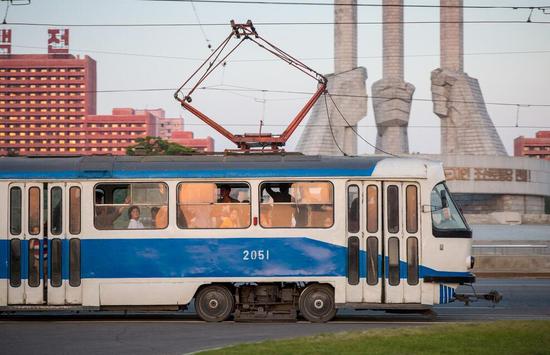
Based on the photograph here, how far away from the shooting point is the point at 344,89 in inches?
3782

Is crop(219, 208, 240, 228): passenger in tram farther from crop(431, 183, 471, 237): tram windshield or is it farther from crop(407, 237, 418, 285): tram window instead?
crop(431, 183, 471, 237): tram windshield

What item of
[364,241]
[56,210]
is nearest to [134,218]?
[56,210]

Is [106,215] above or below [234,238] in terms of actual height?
above

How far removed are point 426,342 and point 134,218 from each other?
7285mm

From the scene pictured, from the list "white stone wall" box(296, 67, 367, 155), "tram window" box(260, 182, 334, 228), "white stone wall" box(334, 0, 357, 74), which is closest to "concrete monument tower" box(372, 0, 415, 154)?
"white stone wall" box(296, 67, 367, 155)

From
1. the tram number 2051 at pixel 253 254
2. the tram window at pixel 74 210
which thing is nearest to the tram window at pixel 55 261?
the tram window at pixel 74 210

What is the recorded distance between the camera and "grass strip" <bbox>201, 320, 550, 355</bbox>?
45.3 ft

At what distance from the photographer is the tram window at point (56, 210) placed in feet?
63.8

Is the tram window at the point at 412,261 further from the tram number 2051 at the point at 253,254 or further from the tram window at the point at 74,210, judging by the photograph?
the tram window at the point at 74,210

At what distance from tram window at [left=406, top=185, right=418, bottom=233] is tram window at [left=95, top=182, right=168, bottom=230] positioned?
4.95m

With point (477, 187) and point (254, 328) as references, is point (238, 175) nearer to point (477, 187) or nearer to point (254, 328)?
point (254, 328)

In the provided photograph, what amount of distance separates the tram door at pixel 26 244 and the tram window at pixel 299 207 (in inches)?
181

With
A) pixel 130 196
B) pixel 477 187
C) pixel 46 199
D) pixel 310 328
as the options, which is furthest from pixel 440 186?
pixel 477 187

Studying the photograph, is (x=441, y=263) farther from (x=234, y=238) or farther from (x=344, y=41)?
(x=344, y=41)
